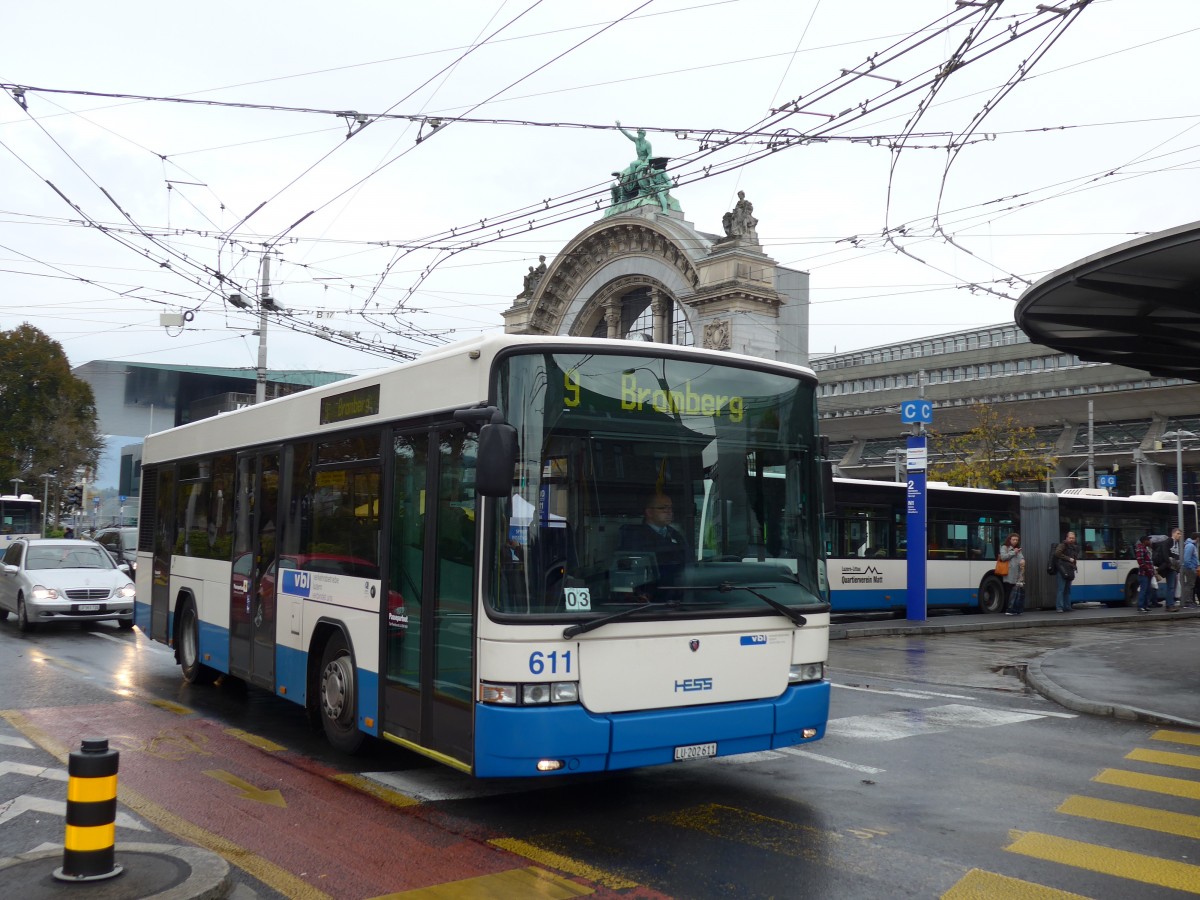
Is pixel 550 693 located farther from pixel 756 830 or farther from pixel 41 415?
pixel 41 415

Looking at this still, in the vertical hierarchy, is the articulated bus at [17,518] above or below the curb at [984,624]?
above

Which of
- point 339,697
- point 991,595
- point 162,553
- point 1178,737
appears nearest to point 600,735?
point 339,697

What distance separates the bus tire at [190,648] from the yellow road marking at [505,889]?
6.82 meters

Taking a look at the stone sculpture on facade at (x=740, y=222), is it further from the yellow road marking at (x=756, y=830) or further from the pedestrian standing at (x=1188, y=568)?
the yellow road marking at (x=756, y=830)

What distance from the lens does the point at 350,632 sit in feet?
25.3

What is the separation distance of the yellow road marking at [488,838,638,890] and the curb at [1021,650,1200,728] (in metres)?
7.08

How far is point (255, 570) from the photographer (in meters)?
9.52

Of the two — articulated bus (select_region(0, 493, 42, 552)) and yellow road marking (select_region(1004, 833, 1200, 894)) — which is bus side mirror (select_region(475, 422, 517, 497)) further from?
articulated bus (select_region(0, 493, 42, 552))

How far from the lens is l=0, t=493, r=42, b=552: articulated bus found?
3169 cm

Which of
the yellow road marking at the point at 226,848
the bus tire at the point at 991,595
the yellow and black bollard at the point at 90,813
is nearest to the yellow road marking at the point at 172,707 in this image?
the yellow road marking at the point at 226,848

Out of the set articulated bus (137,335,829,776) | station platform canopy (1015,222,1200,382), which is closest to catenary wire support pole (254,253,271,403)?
station platform canopy (1015,222,1200,382)

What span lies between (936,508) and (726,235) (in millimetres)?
30339

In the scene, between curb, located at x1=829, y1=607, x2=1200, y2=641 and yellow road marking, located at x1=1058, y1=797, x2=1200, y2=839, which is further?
curb, located at x1=829, y1=607, x2=1200, y2=641

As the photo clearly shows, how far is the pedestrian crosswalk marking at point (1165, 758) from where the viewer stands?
329 inches
